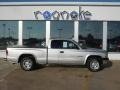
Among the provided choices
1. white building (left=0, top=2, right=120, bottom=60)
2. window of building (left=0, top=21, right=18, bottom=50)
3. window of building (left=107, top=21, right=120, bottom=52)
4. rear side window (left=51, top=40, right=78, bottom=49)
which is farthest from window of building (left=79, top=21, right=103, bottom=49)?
rear side window (left=51, top=40, right=78, bottom=49)

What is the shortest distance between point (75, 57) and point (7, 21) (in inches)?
365

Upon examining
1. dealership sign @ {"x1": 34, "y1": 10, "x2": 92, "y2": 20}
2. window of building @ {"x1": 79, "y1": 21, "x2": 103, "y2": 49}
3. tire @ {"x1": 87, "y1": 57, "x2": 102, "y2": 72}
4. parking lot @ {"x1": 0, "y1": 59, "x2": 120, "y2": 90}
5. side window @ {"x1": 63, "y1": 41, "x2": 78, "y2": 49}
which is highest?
dealership sign @ {"x1": 34, "y1": 10, "x2": 92, "y2": 20}

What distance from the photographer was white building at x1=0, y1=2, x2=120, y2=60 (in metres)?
27.1

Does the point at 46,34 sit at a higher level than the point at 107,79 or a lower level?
higher

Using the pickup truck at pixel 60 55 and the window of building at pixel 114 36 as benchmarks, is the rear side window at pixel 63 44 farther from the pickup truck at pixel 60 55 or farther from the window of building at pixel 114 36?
the window of building at pixel 114 36

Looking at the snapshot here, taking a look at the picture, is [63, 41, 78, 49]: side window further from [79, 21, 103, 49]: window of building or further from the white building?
[79, 21, 103, 49]: window of building

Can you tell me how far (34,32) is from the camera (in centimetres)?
2759

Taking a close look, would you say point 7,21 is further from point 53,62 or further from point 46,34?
point 53,62

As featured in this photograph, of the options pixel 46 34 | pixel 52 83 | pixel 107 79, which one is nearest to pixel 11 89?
pixel 52 83

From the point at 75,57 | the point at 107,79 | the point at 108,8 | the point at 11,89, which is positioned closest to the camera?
the point at 11,89

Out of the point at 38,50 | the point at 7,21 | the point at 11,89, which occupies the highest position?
the point at 7,21

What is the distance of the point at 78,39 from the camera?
27.2 m

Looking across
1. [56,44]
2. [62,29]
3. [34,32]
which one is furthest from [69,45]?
[34,32]

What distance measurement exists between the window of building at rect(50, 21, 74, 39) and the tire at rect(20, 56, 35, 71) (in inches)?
256
